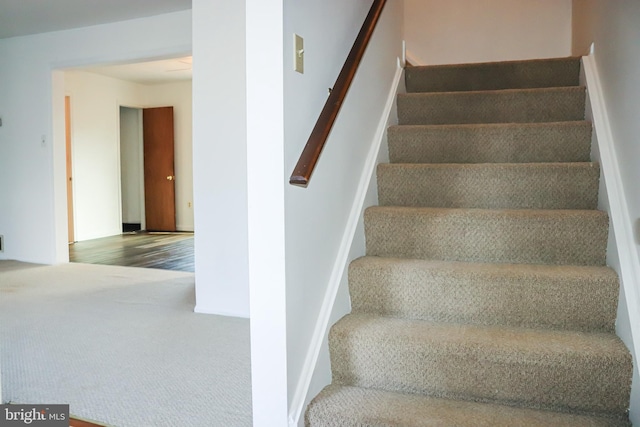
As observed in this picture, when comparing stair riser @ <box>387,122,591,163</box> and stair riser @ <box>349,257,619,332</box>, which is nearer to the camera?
stair riser @ <box>349,257,619,332</box>

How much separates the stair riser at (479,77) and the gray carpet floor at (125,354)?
1.90 meters

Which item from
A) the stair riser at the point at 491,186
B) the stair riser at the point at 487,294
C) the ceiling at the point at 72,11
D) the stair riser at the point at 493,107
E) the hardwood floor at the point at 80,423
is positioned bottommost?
the hardwood floor at the point at 80,423

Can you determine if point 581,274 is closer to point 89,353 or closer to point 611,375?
point 611,375

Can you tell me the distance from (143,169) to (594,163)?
7330 mm

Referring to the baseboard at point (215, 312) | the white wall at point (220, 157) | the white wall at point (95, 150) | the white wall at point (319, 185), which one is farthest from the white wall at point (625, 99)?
the white wall at point (95, 150)

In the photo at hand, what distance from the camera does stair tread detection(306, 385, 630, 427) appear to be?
1481mm

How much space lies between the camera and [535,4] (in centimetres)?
401

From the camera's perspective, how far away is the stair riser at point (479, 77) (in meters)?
3.03

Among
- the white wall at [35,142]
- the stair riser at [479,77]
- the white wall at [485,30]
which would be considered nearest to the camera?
the stair riser at [479,77]

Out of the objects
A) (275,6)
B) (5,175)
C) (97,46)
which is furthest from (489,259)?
(5,175)

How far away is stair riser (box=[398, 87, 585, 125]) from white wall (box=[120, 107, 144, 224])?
20.9 feet

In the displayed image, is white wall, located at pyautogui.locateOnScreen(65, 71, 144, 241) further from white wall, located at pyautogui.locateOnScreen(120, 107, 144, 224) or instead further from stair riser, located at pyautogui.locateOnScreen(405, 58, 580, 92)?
stair riser, located at pyautogui.locateOnScreen(405, 58, 580, 92)

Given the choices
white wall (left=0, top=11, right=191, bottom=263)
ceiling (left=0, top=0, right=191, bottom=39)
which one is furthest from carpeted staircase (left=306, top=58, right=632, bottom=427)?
white wall (left=0, top=11, right=191, bottom=263)

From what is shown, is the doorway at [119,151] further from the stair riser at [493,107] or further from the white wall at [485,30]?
the stair riser at [493,107]
